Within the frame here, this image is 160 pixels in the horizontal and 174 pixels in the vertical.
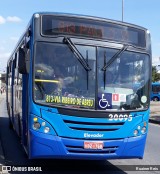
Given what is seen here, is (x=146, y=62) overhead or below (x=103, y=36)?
below

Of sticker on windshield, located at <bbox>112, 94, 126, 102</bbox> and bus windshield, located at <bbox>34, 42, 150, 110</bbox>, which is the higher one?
bus windshield, located at <bbox>34, 42, 150, 110</bbox>

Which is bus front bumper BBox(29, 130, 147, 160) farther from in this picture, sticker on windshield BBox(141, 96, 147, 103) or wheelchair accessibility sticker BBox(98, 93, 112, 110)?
sticker on windshield BBox(141, 96, 147, 103)

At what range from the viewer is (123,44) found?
7.52 meters

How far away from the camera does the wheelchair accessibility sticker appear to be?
281 inches

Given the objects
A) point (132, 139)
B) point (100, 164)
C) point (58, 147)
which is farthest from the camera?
point (100, 164)

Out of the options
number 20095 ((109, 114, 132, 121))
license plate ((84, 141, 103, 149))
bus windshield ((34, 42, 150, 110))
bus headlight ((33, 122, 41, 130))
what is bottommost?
license plate ((84, 141, 103, 149))

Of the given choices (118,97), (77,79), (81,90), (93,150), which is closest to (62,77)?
(77,79)

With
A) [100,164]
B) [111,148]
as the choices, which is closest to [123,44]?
[111,148]

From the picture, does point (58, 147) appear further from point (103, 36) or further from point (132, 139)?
point (103, 36)

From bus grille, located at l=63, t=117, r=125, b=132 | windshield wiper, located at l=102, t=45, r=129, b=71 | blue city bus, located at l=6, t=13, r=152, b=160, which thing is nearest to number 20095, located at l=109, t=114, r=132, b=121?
blue city bus, located at l=6, t=13, r=152, b=160

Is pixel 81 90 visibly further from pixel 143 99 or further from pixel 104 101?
pixel 143 99

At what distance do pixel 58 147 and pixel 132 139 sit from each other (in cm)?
148

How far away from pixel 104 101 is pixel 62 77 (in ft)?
3.01

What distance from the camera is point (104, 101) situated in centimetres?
719
